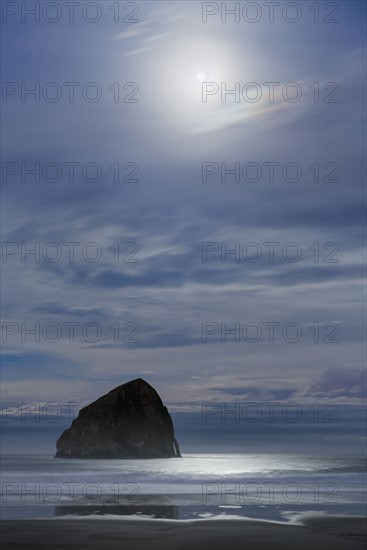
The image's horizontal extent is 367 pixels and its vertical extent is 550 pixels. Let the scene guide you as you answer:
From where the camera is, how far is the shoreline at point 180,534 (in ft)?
90.4

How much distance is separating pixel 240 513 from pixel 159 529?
8.06 metres

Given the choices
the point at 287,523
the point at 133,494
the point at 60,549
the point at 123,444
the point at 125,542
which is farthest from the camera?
the point at 123,444

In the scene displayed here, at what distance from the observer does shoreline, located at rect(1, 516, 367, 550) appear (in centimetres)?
2755

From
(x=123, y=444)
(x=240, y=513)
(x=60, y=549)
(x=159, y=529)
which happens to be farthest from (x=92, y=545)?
(x=123, y=444)

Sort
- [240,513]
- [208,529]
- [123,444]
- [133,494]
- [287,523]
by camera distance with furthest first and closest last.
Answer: [123,444]
[133,494]
[240,513]
[287,523]
[208,529]

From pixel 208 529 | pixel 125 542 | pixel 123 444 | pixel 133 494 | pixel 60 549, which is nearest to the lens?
pixel 60 549

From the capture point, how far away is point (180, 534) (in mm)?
30328

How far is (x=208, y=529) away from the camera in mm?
31656

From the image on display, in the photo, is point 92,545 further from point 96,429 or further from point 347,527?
point 96,429

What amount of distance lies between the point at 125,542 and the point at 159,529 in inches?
149

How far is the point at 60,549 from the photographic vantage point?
1041 inches

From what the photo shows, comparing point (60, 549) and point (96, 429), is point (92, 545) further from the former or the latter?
point (96, 429)

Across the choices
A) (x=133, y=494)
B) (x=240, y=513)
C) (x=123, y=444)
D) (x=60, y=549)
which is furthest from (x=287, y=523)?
(x=123, y=444)

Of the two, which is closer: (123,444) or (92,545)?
(92,545)
